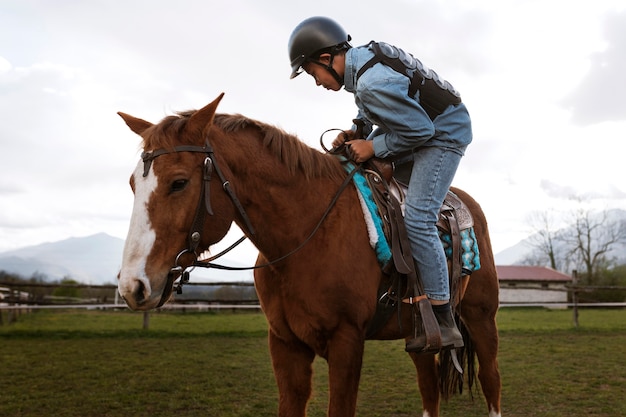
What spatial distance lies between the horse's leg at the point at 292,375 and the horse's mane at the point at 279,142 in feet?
3.35

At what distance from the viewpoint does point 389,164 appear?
3.39 m

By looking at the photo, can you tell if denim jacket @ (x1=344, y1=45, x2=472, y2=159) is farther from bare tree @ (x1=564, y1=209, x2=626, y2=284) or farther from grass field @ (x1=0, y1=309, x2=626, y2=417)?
bare tree @ (x1=564, y1=209, x2=626, y2=284)

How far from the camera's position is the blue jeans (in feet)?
10.2

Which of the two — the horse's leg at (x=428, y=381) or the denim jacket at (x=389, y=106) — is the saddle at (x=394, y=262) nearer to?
the denim jacket at (x=389, y=106)

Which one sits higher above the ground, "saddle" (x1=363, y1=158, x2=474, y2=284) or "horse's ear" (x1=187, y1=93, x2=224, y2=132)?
"horse's ear" (x1=187, y1=93, x2=224, y2=132)

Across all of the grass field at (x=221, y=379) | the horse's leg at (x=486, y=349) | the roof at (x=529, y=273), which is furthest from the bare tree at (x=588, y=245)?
the horse's leg at (x=486, y=349)

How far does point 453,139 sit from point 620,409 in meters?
4.67

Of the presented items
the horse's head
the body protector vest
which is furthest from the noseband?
the body protector vest

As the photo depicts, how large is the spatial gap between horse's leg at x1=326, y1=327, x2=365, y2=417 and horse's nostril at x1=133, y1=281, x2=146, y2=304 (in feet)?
3.42

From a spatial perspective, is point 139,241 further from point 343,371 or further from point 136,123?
point 343,371

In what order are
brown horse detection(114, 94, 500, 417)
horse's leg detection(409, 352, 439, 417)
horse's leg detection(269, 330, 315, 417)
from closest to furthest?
brown horse detection(114, 94, 500, 417)
horse's leg detection(269, 330, 315, 417)
horse's leg detection(409, 352, 439, 417)

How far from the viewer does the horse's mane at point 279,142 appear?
2646mm

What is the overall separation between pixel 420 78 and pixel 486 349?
2291 mm

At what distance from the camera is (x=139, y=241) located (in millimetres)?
2330
